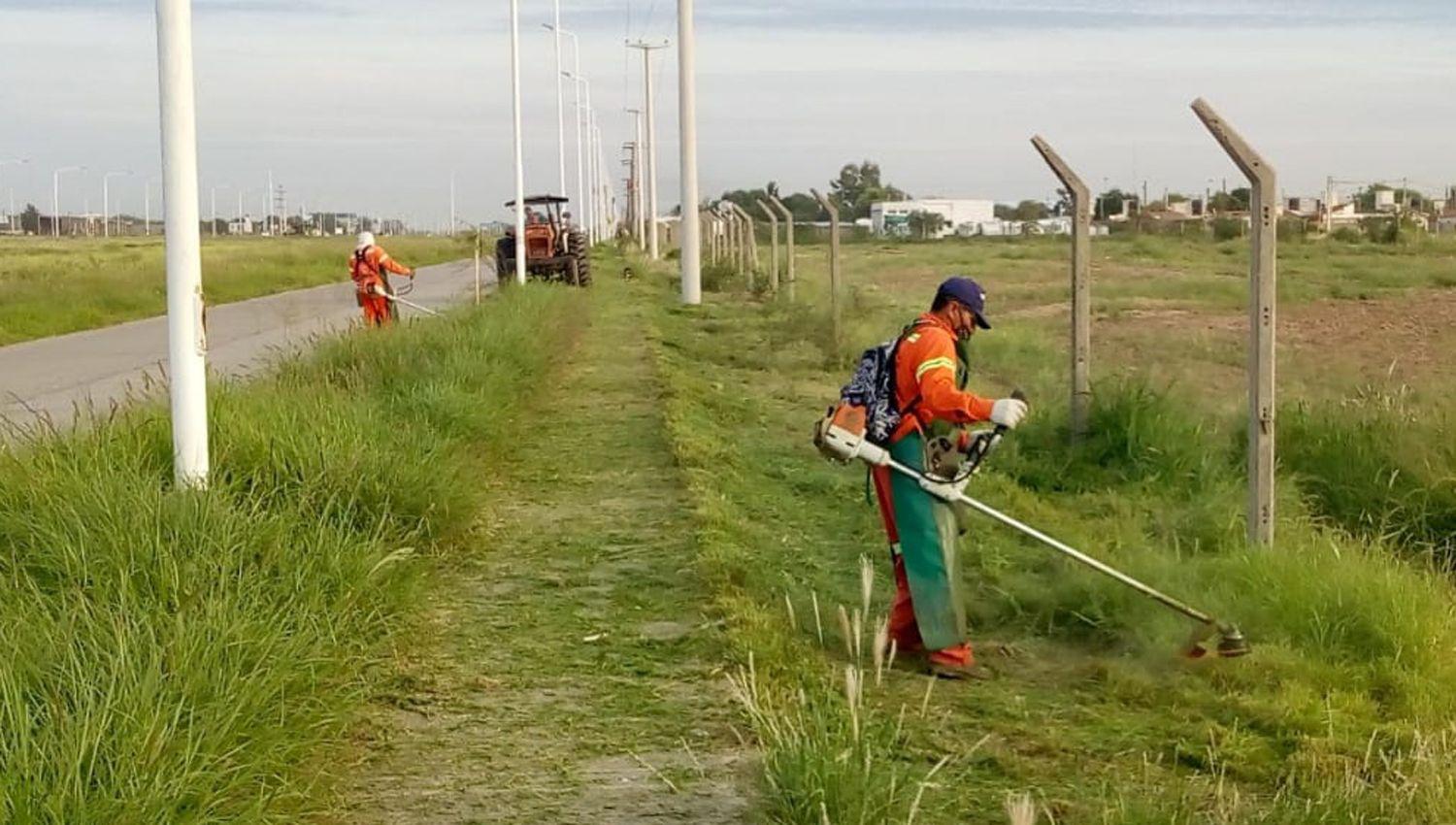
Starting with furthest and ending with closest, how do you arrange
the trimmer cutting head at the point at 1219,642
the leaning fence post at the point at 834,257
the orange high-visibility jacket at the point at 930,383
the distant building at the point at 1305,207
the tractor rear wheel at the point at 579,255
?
the distant building at the point at 1305,207 < the tractor rear wheel at the point at 579,255 < the leaning fence post at the point at 834,257 < the trimmer cutting head at the point at 1219,642 < the orange high-visibility jacket at the point at 930,383

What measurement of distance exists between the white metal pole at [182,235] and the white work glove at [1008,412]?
310cm

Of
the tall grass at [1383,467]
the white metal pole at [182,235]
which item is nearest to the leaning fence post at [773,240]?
the tall grass at [1383,467]

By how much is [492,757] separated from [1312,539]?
13.8 feet

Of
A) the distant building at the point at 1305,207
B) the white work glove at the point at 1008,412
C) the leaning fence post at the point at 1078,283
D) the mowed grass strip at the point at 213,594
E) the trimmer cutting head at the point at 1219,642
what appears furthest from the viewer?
the distant building at the point at 1305,207

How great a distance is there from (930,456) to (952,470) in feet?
0.33

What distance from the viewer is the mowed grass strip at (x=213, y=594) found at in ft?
13.4

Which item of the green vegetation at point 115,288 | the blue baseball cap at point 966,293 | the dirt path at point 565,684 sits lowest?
the dirt path at point 565,684

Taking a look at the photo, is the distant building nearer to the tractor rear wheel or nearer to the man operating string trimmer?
the tractor rear wheel

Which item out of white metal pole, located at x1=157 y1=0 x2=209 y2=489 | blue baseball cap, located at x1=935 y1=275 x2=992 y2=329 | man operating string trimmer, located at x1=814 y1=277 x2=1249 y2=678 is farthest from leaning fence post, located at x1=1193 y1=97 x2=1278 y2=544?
white metal pole, located at x1=157 y1=0 x2=209 y2=489

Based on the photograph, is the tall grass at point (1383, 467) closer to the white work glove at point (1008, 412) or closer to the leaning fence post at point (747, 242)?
the white work glove at point (1008, 412)

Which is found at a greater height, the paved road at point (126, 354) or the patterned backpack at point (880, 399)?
the patterned backpack at point (880, 399)

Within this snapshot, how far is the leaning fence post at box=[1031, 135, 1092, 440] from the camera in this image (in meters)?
10.3

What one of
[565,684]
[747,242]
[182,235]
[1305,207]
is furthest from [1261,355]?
[1305,207]

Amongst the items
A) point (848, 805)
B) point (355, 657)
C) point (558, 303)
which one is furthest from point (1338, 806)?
point (558, 303)
